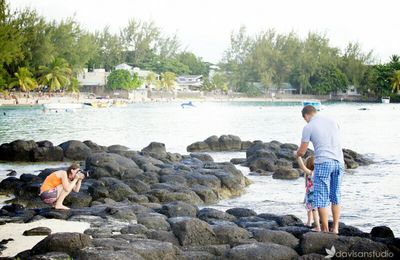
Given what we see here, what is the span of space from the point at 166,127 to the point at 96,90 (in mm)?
55734

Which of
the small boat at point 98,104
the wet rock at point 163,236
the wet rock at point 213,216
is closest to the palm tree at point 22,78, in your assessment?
the small boat at point 98,104

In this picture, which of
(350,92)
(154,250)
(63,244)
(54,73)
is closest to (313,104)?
(154,250)

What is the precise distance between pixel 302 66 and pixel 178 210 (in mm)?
102705

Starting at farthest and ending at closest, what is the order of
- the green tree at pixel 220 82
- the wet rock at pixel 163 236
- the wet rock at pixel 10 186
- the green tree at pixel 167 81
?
the green tree at pixel 220 82 → the green tree at pixel 167 81 → the wet rock at pixel 10 186 → the wet rock at pixel 163 236

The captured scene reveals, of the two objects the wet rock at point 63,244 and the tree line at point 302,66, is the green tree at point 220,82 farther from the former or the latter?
the wet rock at point 63,244

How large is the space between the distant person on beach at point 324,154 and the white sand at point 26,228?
3678 millimetres

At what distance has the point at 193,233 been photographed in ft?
29.3

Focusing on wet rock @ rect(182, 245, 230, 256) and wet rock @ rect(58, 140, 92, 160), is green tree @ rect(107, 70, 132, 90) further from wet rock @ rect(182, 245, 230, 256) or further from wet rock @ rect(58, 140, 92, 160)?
wet rock @ rect(182, 245, 230, 256)

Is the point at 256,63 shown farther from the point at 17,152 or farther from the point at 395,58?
the point at 17,152

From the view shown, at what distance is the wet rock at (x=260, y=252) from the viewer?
7.76 m

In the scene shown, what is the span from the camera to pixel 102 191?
1333 cm

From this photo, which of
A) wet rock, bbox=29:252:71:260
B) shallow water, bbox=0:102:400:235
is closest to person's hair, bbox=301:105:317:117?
wet rock, bbox=29:252:71:260

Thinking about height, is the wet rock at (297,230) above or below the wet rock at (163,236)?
above

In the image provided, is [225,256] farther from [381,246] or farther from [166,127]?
[166,127]
